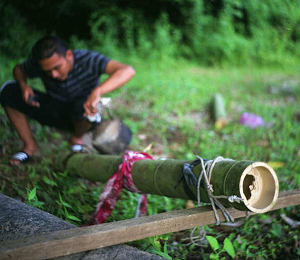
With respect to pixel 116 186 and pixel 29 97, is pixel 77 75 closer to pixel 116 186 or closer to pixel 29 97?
pixel 29 97

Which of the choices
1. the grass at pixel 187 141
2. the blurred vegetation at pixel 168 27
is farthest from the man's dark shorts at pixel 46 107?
the blurred vegetation at pixel 168 27

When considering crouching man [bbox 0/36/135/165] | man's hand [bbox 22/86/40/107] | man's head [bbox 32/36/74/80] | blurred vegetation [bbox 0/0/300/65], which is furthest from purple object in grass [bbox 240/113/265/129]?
man's hand [bbox 22/86/40/107]

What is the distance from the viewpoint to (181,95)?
555 centimetres

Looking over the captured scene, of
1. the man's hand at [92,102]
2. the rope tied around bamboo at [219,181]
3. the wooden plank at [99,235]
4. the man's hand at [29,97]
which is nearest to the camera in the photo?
the wooden plank at [99,235]

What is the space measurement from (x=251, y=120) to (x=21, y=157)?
2849 millimetres

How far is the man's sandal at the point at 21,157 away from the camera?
110 inches

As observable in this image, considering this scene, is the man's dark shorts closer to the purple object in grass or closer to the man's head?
the man's head

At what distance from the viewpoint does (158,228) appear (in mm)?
1617

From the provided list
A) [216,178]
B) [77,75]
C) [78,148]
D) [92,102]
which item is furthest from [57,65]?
[216,178]

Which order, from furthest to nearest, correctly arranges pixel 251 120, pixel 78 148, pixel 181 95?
pixel 181 95 < pixel 251 120 < pixel 78 148

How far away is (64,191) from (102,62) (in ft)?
3.89

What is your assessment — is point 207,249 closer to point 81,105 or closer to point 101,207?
point 101,207

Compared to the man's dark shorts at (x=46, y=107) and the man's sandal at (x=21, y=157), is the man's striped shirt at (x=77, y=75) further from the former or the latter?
the man's sandal at (x=21, y=157)

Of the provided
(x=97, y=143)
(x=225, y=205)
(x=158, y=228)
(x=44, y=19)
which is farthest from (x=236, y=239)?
(x=44, y=19)
